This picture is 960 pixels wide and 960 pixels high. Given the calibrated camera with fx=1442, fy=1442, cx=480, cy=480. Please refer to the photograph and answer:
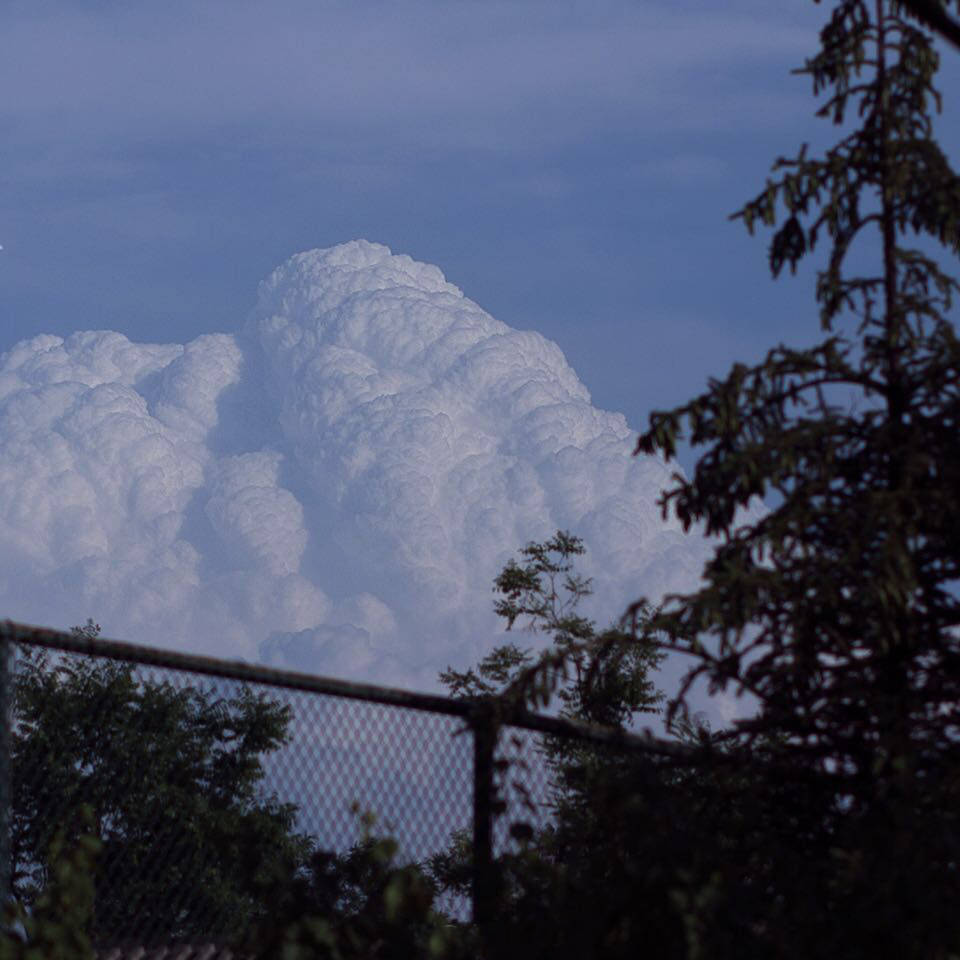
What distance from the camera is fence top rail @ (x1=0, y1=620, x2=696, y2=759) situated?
210 inches

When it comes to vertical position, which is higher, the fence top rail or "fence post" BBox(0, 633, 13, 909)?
the fence top rail

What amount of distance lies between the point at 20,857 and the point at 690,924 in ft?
37.1

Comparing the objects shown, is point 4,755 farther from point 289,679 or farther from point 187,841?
point 187,841

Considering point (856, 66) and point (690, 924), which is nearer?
point (690, 924)

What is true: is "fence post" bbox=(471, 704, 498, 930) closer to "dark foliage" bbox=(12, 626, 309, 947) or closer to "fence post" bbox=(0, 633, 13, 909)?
"dark foliage" bbox=(12, 626, 309, 947)

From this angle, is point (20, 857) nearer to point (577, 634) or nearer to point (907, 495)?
point (577, 634)

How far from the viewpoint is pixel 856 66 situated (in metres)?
6.76

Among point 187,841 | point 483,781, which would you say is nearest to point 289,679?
point 483,781

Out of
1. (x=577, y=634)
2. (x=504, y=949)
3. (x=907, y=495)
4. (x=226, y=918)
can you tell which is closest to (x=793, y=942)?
(x=504, y=949)

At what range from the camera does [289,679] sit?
5.41m

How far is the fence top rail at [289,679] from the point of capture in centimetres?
534

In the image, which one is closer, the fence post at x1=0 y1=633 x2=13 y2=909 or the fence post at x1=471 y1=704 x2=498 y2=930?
the fence post at x1=0 y1=633 x2=13 y2=909

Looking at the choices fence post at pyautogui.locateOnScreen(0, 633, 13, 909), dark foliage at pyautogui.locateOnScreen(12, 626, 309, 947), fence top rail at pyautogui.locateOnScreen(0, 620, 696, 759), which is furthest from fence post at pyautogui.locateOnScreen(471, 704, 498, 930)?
fence post at pyautogui.locateOnScreen(0, 633, 13, 909)

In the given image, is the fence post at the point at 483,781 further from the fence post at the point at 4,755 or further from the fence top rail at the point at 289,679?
the fence post at the point at 4,755
